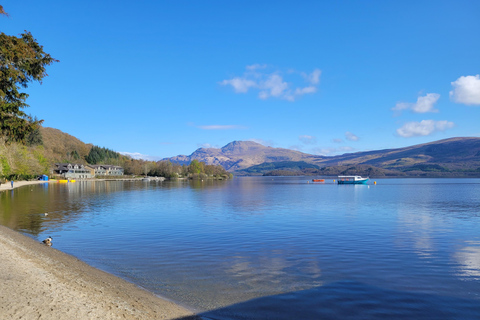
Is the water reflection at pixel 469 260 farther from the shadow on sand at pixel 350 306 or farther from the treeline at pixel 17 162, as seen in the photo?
the treeline at pixel 17 162

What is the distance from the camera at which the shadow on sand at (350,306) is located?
10812 millimetres

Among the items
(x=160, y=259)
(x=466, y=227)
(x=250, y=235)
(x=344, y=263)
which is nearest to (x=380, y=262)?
(x=344, y=263)

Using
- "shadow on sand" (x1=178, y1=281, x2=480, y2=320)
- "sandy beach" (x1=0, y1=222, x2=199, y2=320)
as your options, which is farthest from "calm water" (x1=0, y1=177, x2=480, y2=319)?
"sandy beach" (x1=0, y1=222, x2=199, y2=320)

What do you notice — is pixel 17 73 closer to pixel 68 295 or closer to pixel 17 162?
pixel 68 295

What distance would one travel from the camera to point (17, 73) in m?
22.3

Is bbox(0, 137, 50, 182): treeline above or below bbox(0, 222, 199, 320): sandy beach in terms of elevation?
above

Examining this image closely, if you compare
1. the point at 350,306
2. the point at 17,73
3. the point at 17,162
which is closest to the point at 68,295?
the point at 350,306

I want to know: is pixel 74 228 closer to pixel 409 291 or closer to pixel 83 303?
pixel 83 303

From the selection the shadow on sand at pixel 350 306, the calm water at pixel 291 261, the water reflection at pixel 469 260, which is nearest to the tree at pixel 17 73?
the calm water at pixel 291 261

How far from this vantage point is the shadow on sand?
1081 cm

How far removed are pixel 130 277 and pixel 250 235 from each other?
41.2 ft

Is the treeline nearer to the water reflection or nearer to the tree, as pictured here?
the tree

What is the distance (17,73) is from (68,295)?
60.6ft

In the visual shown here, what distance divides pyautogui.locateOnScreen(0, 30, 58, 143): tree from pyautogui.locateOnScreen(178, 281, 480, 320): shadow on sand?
21735mm
